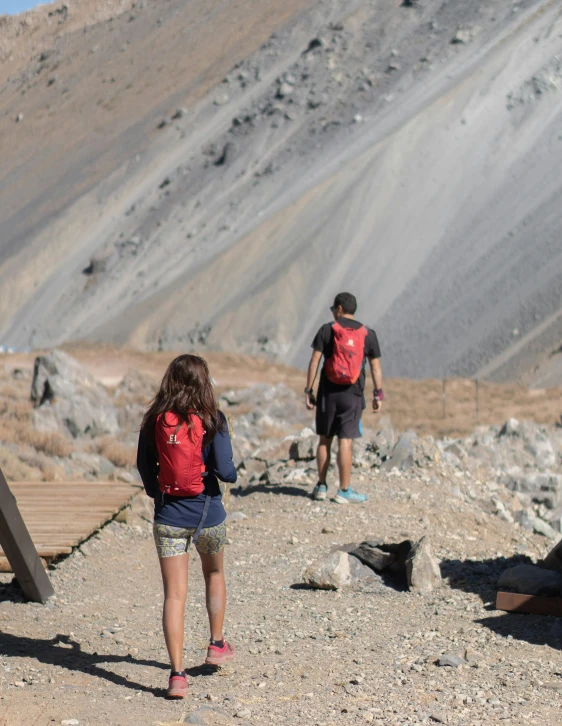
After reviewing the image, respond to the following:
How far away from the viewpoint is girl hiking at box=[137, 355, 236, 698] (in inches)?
158

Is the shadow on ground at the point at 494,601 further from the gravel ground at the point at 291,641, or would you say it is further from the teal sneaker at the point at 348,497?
the teal sneaker at the point at 348,497

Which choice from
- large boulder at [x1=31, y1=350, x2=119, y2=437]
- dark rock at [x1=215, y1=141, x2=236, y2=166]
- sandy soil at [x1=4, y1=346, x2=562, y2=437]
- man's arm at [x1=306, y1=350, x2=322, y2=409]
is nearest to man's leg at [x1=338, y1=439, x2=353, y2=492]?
man's arm at [x1=306, y1=350, x2=322, y2=409]

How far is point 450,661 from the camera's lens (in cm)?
439

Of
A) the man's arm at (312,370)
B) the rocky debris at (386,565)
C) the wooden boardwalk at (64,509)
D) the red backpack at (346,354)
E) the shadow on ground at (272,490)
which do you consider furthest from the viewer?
the shadow on ground at (272,490)

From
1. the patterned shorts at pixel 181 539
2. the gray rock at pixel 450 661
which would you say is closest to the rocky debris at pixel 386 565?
the gray rock at pixel 450 661

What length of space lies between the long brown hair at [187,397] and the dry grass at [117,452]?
27.8 ft

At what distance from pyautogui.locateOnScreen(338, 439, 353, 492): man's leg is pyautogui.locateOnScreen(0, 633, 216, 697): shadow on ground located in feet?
10.2

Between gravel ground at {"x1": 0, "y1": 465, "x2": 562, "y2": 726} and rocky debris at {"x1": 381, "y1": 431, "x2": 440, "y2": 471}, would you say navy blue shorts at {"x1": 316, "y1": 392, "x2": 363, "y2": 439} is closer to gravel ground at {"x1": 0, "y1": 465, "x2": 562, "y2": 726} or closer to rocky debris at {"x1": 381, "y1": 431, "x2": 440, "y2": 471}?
gravel ground at {"x1": 0, "y1": 465, "x2": 562, "y2": 726}

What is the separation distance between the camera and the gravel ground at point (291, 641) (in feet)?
12.6

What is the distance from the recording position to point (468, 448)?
11555mm

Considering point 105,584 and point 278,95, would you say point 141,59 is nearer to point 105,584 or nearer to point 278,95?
point 278,95

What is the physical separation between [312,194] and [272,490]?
29.3m

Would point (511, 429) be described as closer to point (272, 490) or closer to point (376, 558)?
point (272, 490)

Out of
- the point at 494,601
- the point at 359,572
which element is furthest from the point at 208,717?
the point at 359,572
